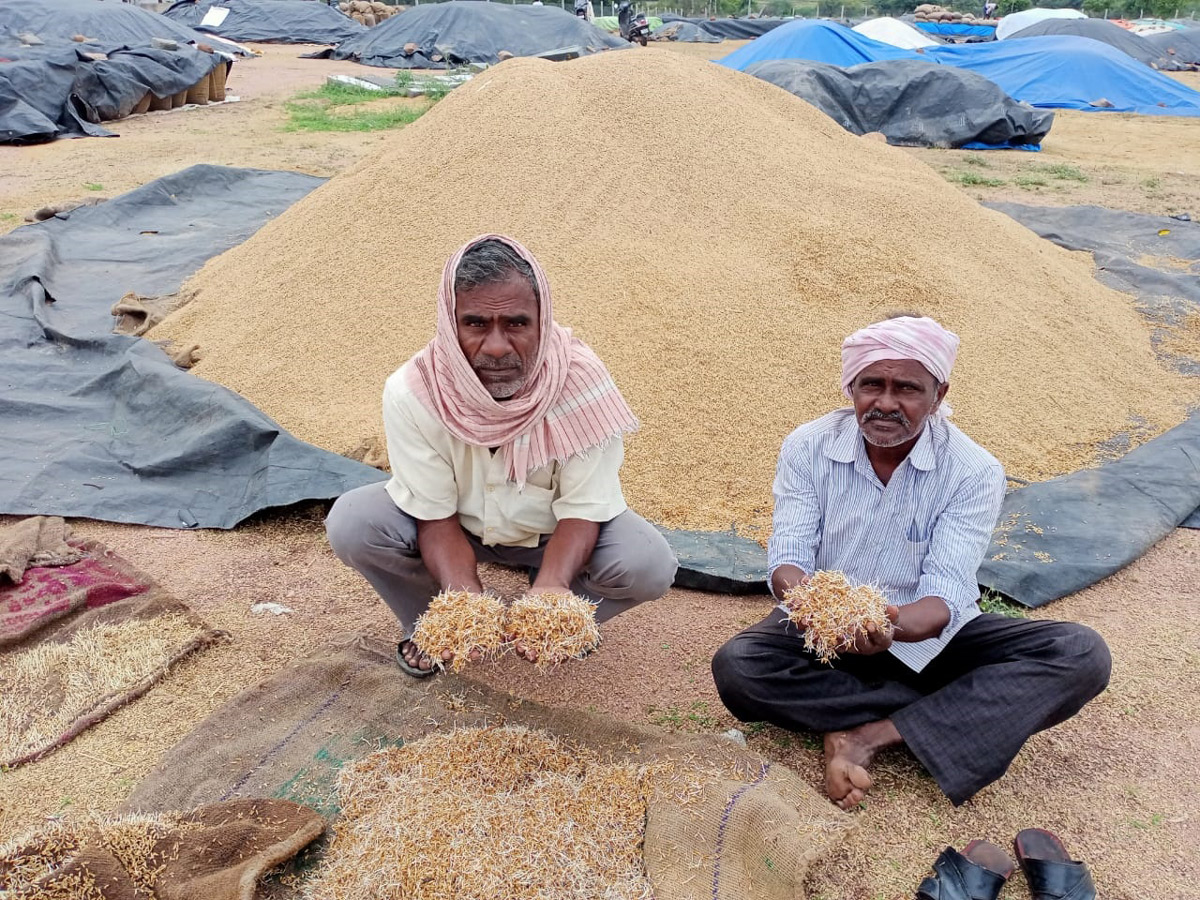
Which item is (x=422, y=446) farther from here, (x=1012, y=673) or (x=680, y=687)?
(x=1012, y=673)

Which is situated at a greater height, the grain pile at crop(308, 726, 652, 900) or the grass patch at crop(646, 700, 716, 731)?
the grain pile at crop(308, 726, 652, 900)

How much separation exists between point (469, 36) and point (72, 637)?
53.0 ft

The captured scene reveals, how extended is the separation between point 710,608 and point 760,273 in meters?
1.59

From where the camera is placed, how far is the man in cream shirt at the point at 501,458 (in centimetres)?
185

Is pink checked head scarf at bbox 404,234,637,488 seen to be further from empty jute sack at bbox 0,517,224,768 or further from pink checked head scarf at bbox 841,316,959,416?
empty jute sack at bbox 0,517,224,768

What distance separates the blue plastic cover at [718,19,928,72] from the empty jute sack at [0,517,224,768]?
11.9 m

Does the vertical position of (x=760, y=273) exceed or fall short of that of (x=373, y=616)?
it exceeds it

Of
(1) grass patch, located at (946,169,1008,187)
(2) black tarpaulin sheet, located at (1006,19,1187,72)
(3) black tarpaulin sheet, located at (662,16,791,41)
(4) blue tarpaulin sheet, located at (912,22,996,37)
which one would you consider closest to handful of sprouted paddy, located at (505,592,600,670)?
(1) grass patch, located at (946,169,1008,187)

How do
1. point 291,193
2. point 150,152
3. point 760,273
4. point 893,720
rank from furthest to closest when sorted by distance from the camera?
1. point 150,152
2. point 291,193
3. point 760,273
4. point 893,720

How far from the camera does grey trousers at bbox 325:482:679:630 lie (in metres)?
2.04

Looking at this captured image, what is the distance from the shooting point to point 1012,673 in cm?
182

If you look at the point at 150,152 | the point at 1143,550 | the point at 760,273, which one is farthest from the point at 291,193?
the point at 1143,550

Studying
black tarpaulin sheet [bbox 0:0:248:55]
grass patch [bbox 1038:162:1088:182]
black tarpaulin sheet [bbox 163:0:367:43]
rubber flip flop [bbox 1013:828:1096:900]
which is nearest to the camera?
rubber flip flop [bbox 1013:828:1096:900]

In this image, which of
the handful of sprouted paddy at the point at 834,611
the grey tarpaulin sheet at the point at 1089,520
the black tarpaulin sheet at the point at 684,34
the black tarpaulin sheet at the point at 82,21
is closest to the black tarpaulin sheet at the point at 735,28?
the black tarpaulin sheet at the point at 684,34
